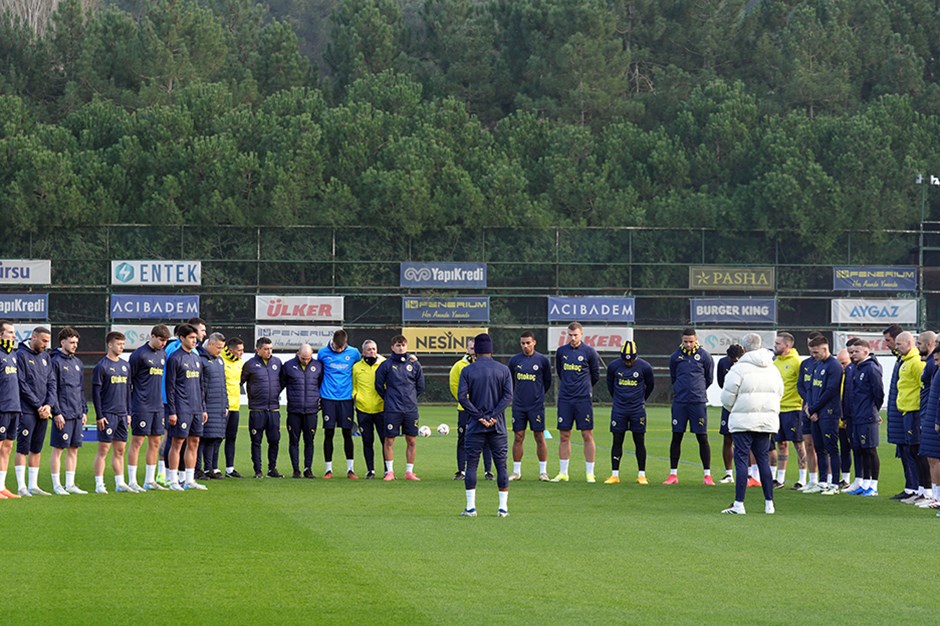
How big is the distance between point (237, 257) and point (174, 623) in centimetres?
3827

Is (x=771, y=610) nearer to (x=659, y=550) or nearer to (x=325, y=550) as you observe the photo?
→ (x=659, y=550)

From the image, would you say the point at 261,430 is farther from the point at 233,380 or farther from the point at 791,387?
the point at 791,387

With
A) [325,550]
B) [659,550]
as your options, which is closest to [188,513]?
[325,550]

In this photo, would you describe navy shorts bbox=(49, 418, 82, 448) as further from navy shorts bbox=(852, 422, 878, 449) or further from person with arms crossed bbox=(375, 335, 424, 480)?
navy shorts bbox=(852, 422, 878, 449)

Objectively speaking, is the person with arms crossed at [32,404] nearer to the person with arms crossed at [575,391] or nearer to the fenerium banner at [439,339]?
the person with arms crossed at [575,391]

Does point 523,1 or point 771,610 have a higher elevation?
point 523,1

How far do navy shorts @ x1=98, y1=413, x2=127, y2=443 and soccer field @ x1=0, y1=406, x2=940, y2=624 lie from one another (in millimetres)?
861

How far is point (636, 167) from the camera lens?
53844 mm

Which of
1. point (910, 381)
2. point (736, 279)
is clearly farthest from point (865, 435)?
point (736, 279)

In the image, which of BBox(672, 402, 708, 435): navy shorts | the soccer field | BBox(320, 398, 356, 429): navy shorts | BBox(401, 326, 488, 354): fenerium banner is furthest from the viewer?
BBox(401, 326, 488, 354): fenerium banner

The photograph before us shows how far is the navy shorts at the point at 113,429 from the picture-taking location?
1798cm

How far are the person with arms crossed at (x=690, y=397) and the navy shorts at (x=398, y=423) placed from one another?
3492 millimetres

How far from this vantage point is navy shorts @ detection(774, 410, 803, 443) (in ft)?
→ 64.1

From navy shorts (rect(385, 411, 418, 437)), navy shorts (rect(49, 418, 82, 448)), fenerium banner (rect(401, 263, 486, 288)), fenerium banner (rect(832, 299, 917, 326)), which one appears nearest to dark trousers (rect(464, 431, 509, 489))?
navy shorts (rect(385, 411, 418, 437))
